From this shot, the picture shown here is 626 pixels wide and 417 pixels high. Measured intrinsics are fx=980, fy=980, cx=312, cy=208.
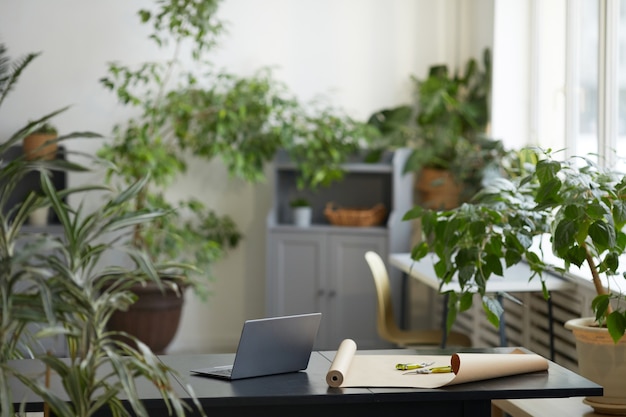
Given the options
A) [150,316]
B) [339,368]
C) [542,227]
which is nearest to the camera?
[339,368]

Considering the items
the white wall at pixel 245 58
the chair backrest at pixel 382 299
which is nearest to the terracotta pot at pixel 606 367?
the chair backrest at pixel 382 299

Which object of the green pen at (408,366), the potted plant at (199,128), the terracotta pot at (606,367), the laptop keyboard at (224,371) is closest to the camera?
the laptop keyboard at (224,371)

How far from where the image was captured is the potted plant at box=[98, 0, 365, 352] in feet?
21.2

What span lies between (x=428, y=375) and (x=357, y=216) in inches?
148

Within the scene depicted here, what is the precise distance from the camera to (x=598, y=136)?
540 cm

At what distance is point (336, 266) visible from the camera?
269 inches

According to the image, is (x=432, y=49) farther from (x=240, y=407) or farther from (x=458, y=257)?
(x=240, y=407)

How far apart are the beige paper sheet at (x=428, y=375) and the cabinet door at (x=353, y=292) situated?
342 cm

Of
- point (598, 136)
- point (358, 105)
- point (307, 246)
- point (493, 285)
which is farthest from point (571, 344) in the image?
point (358, 105)

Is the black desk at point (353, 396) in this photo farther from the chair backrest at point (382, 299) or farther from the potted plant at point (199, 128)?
the potted plant at point (199, 128)

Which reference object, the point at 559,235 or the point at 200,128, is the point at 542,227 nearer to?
the point at 559,235

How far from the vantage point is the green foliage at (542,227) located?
354 centimetres

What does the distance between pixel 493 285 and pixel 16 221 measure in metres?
2.99

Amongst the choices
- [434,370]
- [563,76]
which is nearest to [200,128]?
[563,76]
